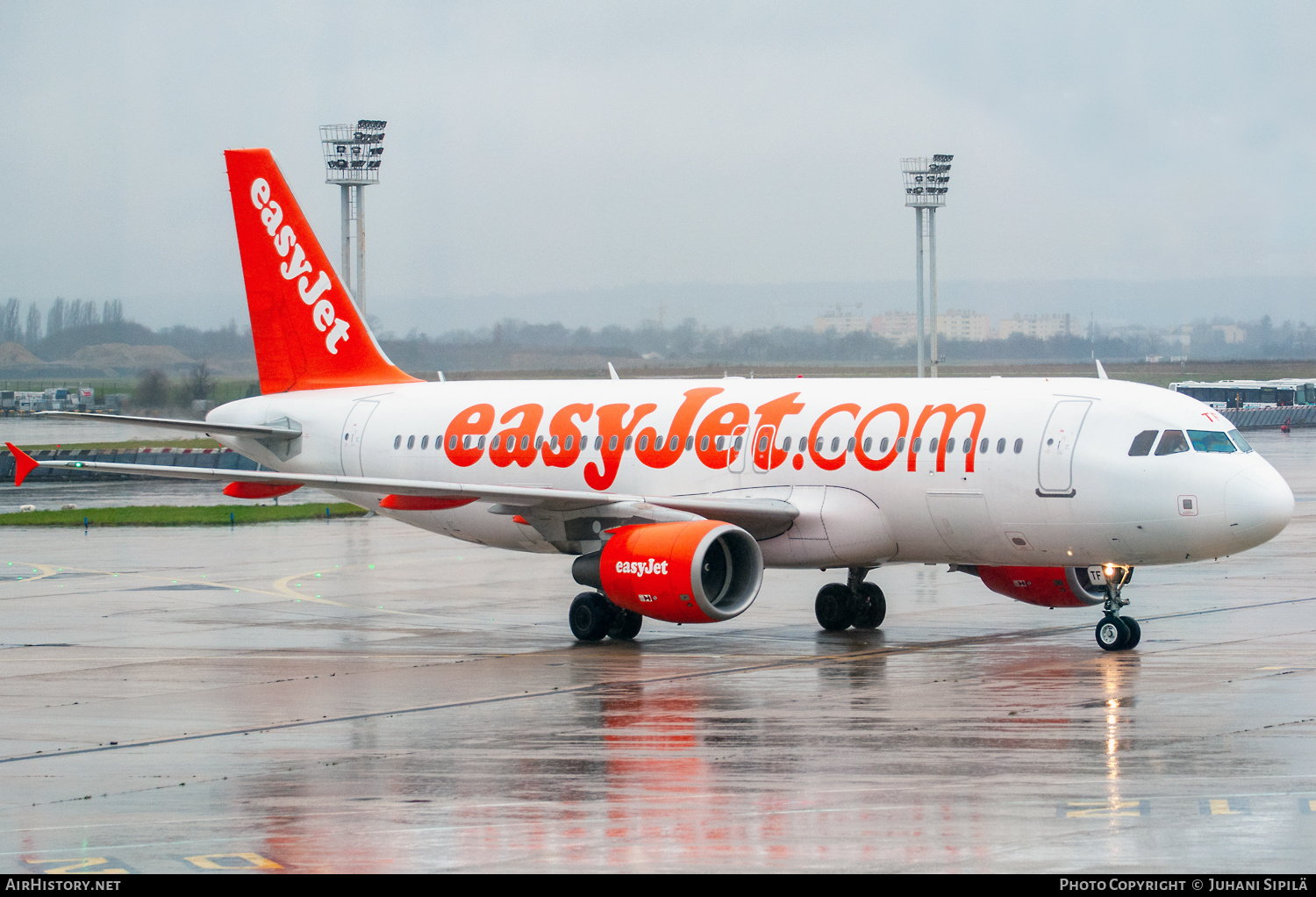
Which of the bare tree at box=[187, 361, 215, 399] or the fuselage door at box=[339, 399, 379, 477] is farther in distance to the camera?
the bare tree at box=[187, 361, 215, 399]

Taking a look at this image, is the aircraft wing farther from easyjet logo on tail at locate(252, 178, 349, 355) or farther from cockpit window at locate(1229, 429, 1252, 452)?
easyjet logo on tail at locate(252, 178, 349, 355)

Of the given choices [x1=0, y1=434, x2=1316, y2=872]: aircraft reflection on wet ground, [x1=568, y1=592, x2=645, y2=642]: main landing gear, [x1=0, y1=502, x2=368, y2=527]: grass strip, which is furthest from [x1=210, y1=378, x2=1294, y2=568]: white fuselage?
[x1=0, y1=502, x2=368, y2=527]: grass strip

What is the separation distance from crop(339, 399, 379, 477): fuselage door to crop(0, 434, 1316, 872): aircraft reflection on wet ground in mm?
2509

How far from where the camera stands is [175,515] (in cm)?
4862

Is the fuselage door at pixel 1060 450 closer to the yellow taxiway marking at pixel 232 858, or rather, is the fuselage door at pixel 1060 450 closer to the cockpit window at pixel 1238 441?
the cockpit window at pixel 1238 441

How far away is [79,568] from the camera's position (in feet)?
116

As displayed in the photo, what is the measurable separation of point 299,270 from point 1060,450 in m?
15.7

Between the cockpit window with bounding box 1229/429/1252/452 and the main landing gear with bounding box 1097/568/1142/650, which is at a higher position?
the cockpit window with bounding box 1229/429/1252/452

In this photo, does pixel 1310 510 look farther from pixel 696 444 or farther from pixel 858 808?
pixel 858 808

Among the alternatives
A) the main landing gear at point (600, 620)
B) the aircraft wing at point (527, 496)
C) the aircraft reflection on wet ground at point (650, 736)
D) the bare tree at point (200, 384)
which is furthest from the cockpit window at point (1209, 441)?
the bare tree at point (200, 384)

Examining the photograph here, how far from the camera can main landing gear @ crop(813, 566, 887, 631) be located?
26.2m

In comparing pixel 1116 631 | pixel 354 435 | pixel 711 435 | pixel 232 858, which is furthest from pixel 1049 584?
pixel 232 858

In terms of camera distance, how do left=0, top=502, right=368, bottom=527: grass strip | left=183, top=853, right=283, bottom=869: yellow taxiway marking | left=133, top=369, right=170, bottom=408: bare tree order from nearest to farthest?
left=183, top=853, right=283, bottom=869: yellow taxiway marking < left=0, top=502, right=368, bottom=527: grass strip < left=133, top=369, right=170, bottom=408: bare tree
